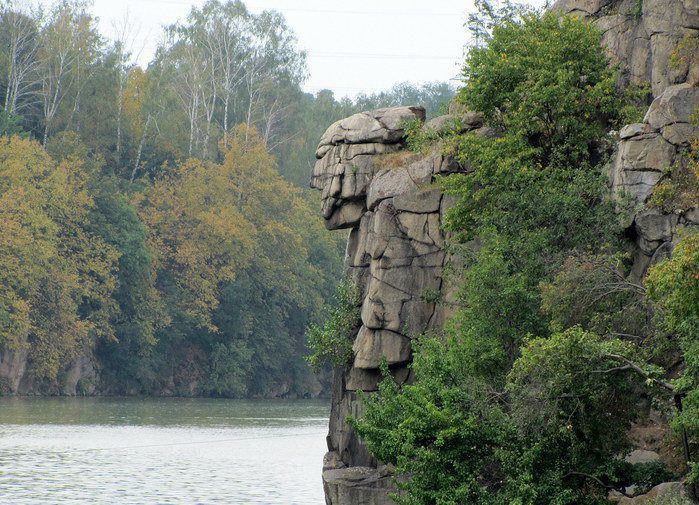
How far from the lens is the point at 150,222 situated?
89750mm

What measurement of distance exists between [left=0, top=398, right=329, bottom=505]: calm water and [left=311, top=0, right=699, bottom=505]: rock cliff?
4.72 m

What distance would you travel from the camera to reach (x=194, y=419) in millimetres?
69062

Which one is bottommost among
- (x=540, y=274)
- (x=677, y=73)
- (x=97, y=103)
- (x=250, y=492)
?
(x=250, y=492)

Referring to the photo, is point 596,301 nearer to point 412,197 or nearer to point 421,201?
point 421,201

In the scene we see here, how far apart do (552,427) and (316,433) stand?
38601 mm

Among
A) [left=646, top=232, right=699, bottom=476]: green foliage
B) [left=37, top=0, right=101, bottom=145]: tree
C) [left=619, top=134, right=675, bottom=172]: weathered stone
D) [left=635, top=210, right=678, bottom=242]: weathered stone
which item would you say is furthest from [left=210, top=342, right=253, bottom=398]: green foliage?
[left=646, top=232, right=699, bottom=476]: green foliage

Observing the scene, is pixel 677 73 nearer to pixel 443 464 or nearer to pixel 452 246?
pixel 452 246

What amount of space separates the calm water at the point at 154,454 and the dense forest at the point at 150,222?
6719mm

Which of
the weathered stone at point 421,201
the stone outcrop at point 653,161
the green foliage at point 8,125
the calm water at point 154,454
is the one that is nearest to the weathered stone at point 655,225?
the stone outcrop at point 653,161

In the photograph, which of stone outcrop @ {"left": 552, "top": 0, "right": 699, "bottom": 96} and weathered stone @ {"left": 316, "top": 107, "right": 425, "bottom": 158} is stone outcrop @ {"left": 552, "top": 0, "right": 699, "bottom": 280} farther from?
weathered stone @ {"left": 316, "top": 107, "right": 425, "bottom": 158}

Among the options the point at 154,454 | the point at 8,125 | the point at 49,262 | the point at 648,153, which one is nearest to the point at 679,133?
the point at 648,153

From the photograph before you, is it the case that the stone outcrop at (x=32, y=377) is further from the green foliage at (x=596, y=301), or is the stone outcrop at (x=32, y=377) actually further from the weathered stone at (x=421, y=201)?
the green foliage at (x=596, y=301)

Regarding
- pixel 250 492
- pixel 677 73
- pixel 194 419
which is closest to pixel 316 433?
pixel 194 419

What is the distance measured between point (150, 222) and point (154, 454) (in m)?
40.0
